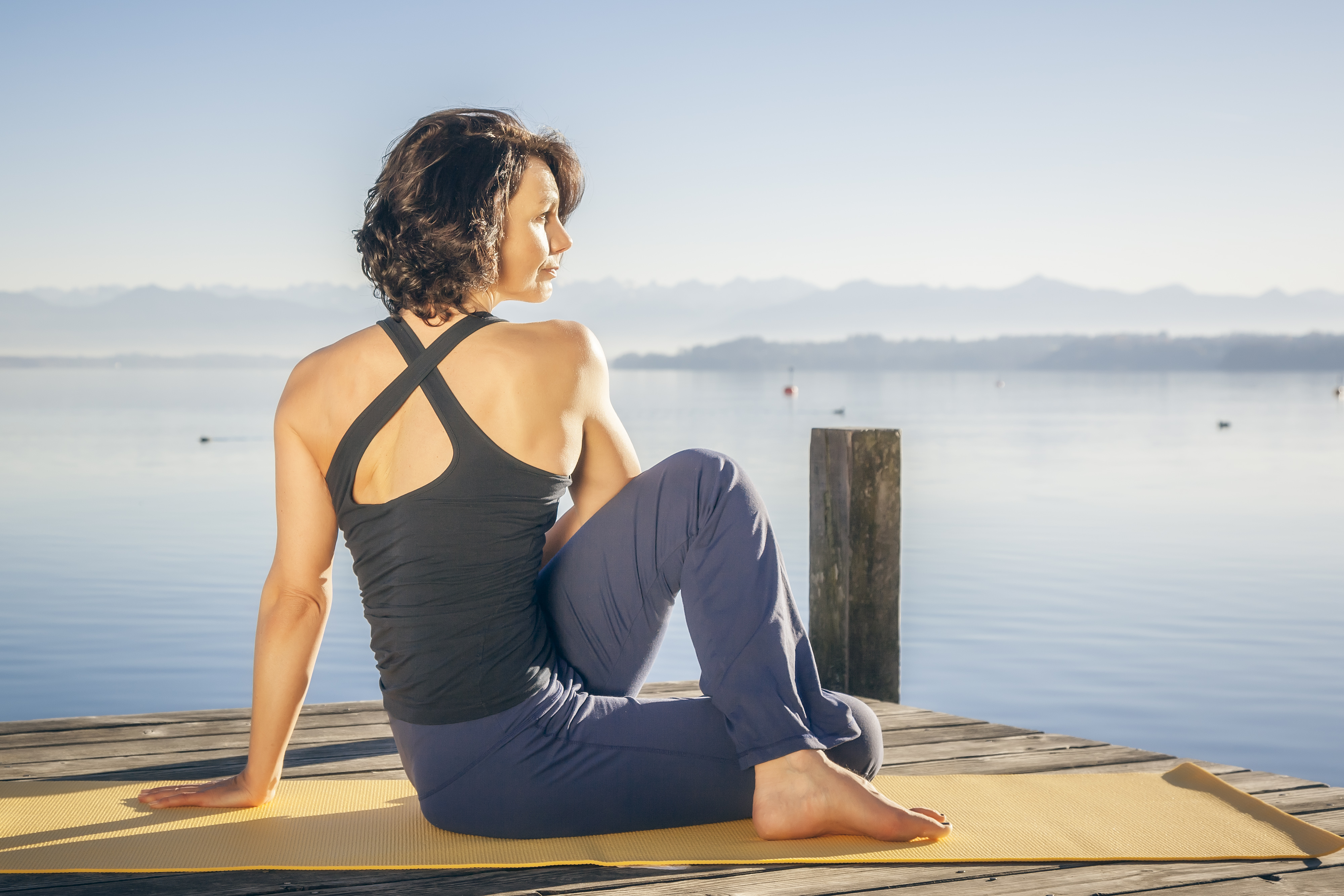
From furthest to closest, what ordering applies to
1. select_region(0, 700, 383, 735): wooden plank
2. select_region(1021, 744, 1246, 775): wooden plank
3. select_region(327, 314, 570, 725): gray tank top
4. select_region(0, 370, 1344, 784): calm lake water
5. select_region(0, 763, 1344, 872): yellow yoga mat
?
1. select_region(0, 370, 1344, 784): calm lake water
2. select_region(0, 700, 383, 735): wooden plank
3. select_region(1021, 744, 1246, 775): wooden plank
4. select_region(0, 763, 1344, 872): yellow yoga mat
5. select_region(327, 314, 570, 725): gray tank top

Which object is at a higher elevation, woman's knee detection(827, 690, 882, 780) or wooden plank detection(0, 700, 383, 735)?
woman's knee detection(827, 690, 882, 780)

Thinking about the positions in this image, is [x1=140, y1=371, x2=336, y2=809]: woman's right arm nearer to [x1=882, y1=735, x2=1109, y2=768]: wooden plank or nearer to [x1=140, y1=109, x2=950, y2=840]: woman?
[x1=140, y1=109, x2=950, y2=840]: woman

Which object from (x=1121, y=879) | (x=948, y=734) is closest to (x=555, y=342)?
(x=1121, y=879)

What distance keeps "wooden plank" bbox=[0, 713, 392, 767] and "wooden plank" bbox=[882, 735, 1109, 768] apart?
139 centimetres

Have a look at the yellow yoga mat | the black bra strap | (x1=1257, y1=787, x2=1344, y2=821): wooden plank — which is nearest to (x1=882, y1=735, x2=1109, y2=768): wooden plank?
the yellow yoga mat

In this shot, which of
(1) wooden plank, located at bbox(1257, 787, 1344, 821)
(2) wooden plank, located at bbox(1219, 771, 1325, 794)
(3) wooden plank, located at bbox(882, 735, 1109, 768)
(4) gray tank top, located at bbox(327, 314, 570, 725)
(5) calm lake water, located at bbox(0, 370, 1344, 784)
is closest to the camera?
(4) gray tank top, located at bbox(327, 314, 570, 725)

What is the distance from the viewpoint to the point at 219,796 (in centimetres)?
217

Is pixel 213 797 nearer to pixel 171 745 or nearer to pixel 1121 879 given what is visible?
pixel 171 745

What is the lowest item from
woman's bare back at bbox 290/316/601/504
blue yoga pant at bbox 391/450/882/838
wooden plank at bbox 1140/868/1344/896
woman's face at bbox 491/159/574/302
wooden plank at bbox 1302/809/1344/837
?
wooden plank at bbox 1302/809/1344/837

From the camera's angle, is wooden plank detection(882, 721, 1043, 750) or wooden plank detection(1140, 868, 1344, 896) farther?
wooden plank detection(882, 721, 1043, 750)

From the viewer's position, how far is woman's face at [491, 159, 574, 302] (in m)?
1.93

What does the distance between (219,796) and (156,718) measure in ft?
3.85

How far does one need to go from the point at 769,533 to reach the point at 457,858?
783 mm

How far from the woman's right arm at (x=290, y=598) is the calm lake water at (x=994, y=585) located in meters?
5.23
